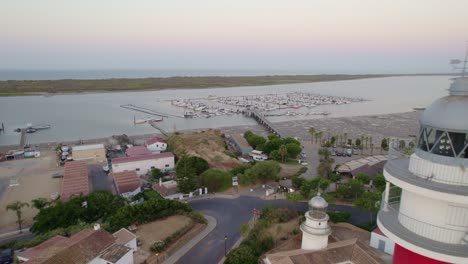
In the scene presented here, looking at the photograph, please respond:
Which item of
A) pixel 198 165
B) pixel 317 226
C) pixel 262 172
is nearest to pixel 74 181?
pixel 198 165

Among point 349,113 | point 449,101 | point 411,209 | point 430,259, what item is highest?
point 449,101

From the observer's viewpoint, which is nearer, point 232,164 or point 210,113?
point 232,164

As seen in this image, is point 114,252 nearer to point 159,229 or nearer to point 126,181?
point 159,229

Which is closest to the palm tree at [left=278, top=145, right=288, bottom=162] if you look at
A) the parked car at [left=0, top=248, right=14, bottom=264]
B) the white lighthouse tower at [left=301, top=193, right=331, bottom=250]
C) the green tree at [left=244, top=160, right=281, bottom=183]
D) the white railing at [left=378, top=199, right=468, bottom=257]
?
the green tree at [left=244, top=160, right=281, bottom=183]

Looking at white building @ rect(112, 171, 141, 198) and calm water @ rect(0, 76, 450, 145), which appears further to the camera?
calm water @ rect(0, 76, 450, 145)

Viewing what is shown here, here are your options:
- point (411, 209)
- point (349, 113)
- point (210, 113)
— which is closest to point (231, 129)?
point (210, 113)

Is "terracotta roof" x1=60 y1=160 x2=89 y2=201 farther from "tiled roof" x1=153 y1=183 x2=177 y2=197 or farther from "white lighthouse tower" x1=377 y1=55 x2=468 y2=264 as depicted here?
"white lighthouse tower" x1=377 y1=55 x2=468 y2=264

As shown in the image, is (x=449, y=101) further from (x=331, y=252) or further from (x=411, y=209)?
(x=331, y=252)
